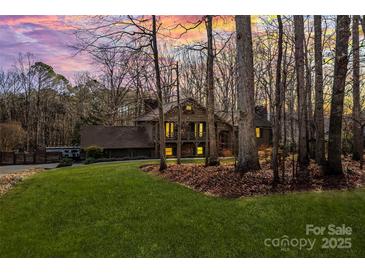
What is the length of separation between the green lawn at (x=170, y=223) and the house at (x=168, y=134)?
31.4ft

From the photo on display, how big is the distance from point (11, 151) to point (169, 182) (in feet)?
24.1

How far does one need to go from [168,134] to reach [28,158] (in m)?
6.77

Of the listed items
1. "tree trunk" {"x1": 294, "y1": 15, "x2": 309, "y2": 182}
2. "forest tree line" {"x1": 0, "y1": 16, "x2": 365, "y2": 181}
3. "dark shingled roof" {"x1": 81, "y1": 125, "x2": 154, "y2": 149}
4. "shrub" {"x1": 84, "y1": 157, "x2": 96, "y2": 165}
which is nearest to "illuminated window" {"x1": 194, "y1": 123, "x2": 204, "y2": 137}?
"dark shingled roof" {"x1": 81, "y1": 125, "x2": 154, "y2": 149}

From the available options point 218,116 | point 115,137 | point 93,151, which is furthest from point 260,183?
point 218,116

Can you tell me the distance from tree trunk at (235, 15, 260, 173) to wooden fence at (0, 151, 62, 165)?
844 centimetres

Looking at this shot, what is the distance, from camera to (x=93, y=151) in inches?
568

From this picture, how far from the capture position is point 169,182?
6070 millimetres

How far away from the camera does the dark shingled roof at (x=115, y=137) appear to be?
1491cm

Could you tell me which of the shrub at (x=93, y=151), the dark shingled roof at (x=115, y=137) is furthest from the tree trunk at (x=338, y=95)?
the dark shingled roof at (x=115, y=137)

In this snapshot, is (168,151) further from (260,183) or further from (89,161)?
(260,183)

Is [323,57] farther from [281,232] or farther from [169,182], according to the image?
[281,232]

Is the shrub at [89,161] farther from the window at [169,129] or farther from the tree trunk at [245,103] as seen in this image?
the tree trunk at [245,103]

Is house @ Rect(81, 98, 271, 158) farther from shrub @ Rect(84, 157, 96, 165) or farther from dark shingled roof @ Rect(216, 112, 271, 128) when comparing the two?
shrub @ Rect(84, 157, 96, 165)
